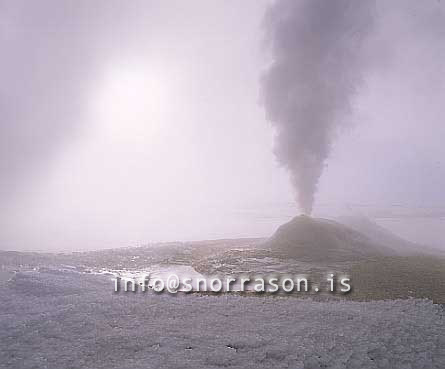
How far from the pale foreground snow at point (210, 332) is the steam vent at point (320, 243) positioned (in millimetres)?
8038

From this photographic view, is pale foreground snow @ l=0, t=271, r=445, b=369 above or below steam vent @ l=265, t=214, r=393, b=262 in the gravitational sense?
below

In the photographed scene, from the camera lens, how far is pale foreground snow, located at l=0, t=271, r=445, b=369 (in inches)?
228

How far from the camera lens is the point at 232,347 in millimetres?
6332

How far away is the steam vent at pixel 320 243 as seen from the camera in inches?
678

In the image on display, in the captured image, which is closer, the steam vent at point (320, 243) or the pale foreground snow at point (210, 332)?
the pale foreground snow at point (210, 332)

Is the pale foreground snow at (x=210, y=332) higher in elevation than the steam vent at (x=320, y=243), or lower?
lower

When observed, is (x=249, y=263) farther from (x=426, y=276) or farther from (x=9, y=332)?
(x=9, y=332)

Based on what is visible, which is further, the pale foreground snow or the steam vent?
the steam vent

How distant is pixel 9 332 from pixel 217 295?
5.34 meters

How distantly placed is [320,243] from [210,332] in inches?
528

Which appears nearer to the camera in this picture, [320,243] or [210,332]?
[210,332]

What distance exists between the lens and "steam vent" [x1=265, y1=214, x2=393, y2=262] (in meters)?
17.2

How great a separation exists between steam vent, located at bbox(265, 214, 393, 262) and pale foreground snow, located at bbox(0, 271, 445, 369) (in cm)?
804

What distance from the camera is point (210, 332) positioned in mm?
6934
